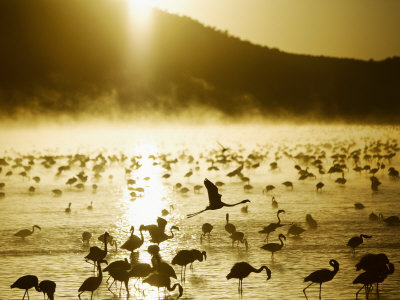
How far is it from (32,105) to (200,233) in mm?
64750

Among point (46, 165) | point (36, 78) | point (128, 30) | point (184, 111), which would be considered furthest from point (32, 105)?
point (46, 165)

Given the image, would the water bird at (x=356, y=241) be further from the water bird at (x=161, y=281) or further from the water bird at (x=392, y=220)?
the water bird at (x=161, y=281)

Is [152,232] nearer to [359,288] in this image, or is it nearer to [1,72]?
[359,288]

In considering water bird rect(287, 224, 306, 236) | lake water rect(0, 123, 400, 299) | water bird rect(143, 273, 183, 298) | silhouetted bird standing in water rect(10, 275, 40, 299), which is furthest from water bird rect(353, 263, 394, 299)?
silhouetted bird standing in water rect(10, 275, 40, 299)

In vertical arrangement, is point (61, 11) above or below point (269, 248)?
above

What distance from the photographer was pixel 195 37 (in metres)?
104

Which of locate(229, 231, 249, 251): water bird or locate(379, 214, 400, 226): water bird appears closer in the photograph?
locate(229, 231, 249, 251): water bird

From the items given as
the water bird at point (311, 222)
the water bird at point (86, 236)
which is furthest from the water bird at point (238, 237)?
the water bird at point (86, 236)

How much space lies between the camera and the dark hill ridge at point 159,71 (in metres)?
79.6

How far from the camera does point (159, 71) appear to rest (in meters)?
91.0

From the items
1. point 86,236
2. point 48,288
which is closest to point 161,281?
point 48,288

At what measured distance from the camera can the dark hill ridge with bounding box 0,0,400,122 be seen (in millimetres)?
79562

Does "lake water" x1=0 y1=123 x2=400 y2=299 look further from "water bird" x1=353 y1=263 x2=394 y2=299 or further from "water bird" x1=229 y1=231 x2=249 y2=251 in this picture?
"water bird" x1=353 y1=263 x2=394 y2=299

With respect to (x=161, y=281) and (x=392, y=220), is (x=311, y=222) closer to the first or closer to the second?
(x=392, y=220)
